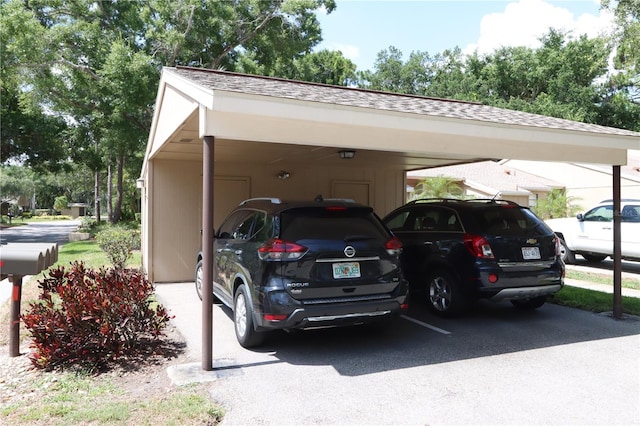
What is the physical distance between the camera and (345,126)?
564cm

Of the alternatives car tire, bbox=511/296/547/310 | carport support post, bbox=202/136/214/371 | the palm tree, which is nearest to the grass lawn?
carport support post, bbox=202/136/214/371

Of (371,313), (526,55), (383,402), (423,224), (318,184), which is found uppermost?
(526,55)

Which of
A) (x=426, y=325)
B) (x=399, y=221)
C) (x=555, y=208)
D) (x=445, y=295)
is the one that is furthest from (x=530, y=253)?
(x=555, y=208)

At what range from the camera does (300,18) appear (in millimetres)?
23531

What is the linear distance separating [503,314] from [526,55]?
37950 millimetres

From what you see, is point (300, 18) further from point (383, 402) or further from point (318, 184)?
point (383, 402)

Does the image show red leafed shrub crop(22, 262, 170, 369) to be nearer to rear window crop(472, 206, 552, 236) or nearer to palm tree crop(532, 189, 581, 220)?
rear window crop(472, 206, 552, 236)

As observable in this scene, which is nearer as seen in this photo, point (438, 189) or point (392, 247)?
point (392, 247)

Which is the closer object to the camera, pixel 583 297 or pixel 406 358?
pixel 406 358

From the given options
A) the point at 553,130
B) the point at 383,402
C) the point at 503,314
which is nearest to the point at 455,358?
the point at 383,402

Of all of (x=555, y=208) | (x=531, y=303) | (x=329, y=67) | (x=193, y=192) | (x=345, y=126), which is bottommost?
(x=531, y=303)

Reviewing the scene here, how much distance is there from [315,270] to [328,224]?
64 centimetres

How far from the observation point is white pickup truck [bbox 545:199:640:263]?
12141mm

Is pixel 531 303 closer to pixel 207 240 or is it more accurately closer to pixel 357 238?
pixel 357 238
